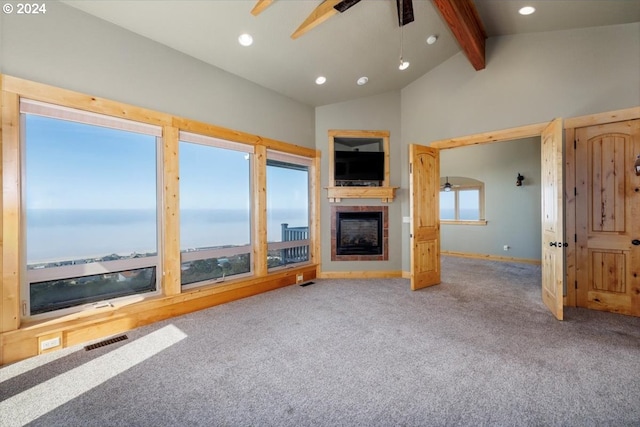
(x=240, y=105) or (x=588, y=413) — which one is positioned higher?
(x=240, y=105)

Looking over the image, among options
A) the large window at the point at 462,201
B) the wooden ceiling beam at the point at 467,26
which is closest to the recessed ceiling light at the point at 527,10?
Answer: the wooden ceiling beam at the point at 467,26

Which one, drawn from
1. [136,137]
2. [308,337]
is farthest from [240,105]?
[308,337]

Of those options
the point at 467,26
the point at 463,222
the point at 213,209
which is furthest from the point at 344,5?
the point at 463,222

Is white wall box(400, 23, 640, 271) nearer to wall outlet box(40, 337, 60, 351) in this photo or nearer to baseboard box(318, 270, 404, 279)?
baseboard box(318, 270, 404, 279)

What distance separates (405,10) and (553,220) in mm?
3036

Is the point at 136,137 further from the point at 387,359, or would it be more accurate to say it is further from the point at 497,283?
the point at 497,283

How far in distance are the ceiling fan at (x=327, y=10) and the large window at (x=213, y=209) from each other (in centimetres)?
175

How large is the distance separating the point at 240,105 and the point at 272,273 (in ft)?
8.81

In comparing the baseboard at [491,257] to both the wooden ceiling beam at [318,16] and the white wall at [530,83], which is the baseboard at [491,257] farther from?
the wooden ceiling beam at [318,16]

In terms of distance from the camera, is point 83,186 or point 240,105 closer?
point 83,186

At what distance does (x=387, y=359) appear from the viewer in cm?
239

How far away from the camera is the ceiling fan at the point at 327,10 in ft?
9.11

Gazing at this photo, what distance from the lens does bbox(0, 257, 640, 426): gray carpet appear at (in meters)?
1.74

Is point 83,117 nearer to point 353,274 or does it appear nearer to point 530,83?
point 353,274
